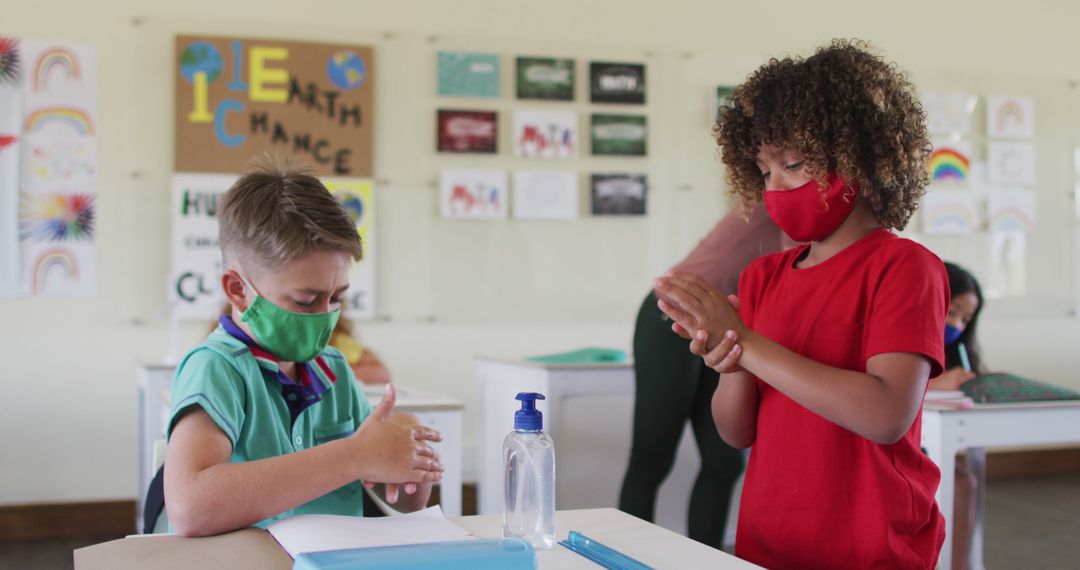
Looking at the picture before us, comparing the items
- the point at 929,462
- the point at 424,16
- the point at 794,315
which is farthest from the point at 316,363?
the point at 424,16

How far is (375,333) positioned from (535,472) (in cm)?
320

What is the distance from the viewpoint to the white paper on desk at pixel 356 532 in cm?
90

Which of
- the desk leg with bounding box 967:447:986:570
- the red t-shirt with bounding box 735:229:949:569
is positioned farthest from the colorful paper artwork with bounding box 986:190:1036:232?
the red t-shirt with bounding box 735:229:949:569

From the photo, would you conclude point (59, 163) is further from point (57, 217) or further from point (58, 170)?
point (57, 217)

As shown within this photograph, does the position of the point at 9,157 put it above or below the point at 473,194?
above

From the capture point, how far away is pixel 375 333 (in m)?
4.22

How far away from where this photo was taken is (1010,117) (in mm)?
4977

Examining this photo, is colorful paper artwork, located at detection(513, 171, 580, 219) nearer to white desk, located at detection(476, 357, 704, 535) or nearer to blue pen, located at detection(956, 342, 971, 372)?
white desk, located at detection(476, 357, 704, 535)

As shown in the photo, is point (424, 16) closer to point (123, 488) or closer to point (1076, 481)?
point (123, 488)

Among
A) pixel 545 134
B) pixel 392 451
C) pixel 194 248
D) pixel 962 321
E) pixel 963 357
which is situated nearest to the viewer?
pixel 392 451

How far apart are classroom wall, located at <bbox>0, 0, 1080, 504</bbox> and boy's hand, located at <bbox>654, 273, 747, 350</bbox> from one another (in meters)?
3.18

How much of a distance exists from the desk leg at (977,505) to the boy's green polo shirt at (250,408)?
2.15m

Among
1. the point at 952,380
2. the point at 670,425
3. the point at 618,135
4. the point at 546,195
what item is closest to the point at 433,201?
the point at 546,195

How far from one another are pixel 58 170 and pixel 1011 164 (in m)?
4.29
